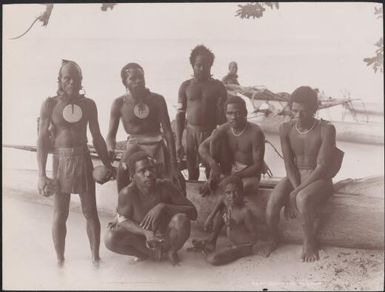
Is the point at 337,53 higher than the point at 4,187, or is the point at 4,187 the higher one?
the point at 337,53

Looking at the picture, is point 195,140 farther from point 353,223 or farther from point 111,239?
point 353,223

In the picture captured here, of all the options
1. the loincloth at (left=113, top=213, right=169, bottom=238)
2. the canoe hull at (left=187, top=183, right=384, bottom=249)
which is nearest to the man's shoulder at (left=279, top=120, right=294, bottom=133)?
the canoe hull at (left=187, top=183, right=384, bottom=249)

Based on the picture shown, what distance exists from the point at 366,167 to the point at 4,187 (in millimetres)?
2660

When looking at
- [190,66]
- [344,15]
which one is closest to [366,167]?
[344,15]

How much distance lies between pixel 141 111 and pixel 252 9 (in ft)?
3.67

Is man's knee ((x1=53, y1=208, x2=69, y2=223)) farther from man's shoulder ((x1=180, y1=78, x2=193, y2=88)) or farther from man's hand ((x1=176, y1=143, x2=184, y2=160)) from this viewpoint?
man's shoulder ((x1=180, y1=78, x2=193, y2=88))

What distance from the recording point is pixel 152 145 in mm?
4566

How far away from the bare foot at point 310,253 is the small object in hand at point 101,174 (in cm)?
150

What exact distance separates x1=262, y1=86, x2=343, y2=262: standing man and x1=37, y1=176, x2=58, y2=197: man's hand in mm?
1557

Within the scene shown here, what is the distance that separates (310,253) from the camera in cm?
438

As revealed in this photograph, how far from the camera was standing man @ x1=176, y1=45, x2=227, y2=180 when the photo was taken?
4582 mm

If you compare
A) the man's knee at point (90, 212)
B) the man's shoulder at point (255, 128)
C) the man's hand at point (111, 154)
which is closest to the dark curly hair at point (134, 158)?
the man's hand at point (111, 154)

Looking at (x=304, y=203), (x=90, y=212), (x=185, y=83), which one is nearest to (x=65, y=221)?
(x=90, y=212)

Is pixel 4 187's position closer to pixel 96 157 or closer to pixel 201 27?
pixel 96 157
